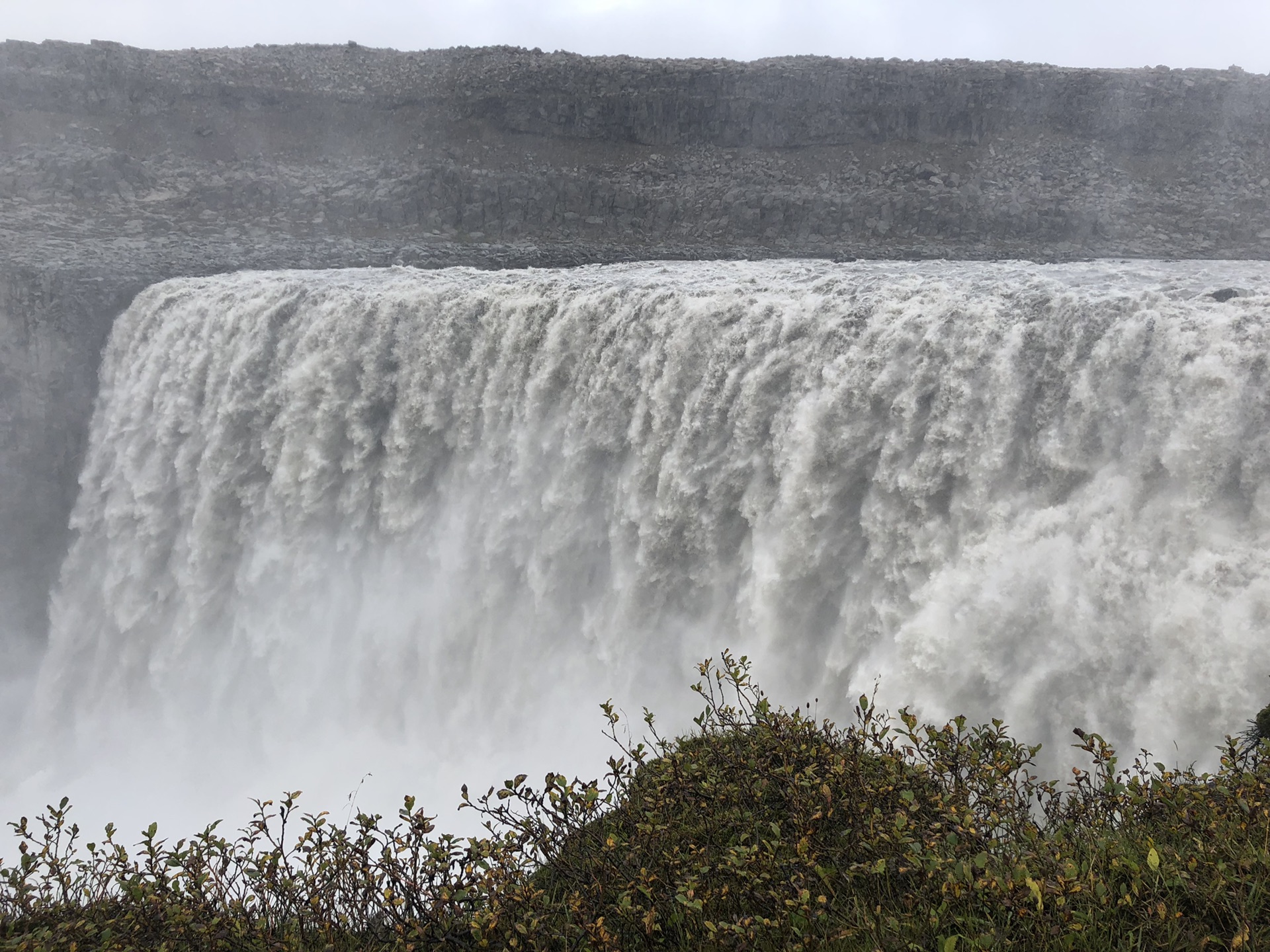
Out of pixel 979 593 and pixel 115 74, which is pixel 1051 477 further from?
pixel 115 74

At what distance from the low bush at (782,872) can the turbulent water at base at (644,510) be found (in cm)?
285

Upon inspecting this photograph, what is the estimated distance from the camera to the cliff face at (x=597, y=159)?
27016 millimetres

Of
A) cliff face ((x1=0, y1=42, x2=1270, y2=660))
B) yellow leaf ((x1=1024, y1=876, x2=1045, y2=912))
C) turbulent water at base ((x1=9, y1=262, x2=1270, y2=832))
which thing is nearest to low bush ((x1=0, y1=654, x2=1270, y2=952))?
yellow leaf ((x1=1024, y1=876, x2=1045, y2=912))

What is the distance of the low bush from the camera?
3062 millimetres

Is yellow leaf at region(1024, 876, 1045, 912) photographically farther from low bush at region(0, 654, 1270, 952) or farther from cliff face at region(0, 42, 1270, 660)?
cliff face at region(0, 42, 1270, 660)

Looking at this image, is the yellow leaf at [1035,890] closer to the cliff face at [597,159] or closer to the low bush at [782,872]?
the low bush at [782,872]

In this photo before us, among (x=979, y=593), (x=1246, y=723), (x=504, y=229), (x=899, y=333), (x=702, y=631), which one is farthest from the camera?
(x=504, y=229)

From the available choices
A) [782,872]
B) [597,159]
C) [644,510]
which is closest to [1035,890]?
[782,872]

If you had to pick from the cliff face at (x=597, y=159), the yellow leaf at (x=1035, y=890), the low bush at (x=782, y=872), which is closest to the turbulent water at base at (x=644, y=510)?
the low bush at (x=782, y=872)

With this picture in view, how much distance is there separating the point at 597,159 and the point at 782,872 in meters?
33.6

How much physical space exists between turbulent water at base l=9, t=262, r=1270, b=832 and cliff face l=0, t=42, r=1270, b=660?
8442 millimetres

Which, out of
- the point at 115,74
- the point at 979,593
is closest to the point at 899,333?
the point at 979,593

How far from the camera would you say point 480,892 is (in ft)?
12.4

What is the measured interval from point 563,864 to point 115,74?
40.6 meters
